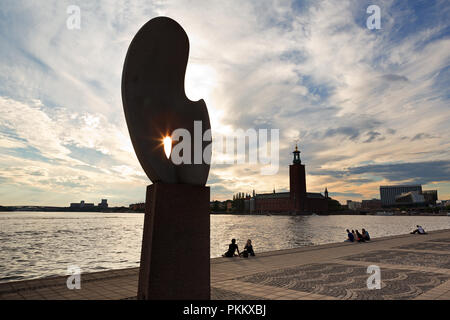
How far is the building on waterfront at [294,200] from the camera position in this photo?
160500 mm

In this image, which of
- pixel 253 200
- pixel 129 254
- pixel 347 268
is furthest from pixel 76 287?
pixel 253 200

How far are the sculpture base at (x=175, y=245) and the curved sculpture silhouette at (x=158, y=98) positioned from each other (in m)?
0.40

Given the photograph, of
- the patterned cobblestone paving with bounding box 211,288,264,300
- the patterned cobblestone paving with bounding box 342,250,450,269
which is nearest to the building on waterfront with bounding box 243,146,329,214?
the patterned cobblestone paving with bounding box 342,250,450,269

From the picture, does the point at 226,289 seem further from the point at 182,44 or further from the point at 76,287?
the point at 182,44

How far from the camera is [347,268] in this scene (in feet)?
33.8

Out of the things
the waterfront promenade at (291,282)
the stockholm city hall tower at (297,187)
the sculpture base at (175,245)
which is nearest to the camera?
the sculpture base at (175,245)

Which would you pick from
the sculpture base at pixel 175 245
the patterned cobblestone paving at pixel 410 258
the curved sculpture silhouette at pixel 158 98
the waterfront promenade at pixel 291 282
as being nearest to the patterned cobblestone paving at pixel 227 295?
the waterfront promenade at pixel 291 282

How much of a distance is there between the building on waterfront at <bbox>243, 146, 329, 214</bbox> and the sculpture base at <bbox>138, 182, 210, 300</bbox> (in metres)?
157

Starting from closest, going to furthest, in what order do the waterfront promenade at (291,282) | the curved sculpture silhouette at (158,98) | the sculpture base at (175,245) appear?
the sculpture base at (175,245) < the curved sculpture silhouette at (158,98) < the waterfront promenade at (291,282)

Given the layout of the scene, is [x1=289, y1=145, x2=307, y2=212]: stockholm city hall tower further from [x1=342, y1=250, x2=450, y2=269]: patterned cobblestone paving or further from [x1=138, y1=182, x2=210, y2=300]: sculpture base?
[x1=138, y1=182, x2=210, y2=300]: sculpture base

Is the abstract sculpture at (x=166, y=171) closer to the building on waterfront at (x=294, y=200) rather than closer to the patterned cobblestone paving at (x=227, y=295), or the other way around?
the patterned cobblestone paving at (x=227, y=295)

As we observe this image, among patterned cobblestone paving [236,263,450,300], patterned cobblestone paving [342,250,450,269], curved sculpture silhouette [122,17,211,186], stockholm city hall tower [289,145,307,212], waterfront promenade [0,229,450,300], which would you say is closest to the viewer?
curved sculpture silhouette [122,17,211,186]

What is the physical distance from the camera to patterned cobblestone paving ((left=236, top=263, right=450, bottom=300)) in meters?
6.98

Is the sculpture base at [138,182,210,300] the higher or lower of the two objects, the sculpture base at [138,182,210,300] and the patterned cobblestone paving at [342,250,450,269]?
the higher
